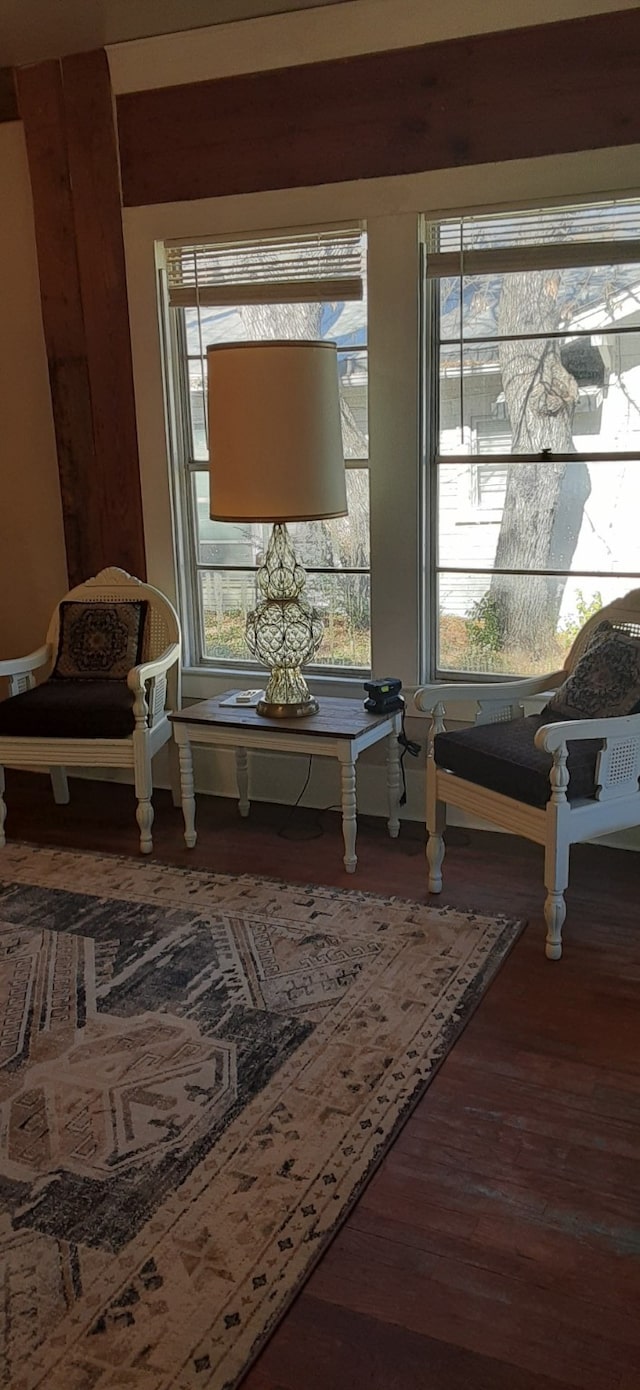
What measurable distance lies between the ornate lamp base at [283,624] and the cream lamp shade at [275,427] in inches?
8.6

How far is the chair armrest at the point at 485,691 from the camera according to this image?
10.9ft

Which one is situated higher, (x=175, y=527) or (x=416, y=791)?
(x=175, y=527)

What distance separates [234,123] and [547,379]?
1.47 meters

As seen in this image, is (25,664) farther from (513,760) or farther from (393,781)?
(513,760)

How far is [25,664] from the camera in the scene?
160 inches

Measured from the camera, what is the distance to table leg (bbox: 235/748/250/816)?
409cm

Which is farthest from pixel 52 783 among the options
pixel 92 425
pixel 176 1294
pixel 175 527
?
pixel 176 1294

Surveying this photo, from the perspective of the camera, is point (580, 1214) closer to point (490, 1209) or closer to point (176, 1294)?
point (490, 1209)

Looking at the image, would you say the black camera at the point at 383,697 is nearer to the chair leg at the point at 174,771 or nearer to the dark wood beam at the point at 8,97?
the chair leg at the point at 174,771

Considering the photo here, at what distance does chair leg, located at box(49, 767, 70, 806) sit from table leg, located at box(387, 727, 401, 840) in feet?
4.52

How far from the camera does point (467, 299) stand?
11.9ft

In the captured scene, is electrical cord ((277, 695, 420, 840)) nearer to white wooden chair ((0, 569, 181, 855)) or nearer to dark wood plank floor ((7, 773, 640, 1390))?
white wooden chair ((0, 569, 181, 855))

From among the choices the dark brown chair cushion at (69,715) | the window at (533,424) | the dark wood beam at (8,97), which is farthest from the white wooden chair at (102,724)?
the dark wood beam at (8,97)

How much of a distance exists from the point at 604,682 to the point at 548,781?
1.47 ft
